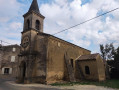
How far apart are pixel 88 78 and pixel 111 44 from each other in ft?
76.4

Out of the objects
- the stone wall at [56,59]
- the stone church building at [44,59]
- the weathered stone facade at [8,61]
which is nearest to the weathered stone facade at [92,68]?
the stone church building at [44,59]

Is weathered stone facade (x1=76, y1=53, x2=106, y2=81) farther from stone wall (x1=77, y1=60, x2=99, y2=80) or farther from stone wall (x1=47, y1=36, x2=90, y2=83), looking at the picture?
stone wall (x1=47, y1=36, x2=90, y2=83)

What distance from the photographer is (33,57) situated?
642 inches

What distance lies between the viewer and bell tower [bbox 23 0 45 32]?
57.5ft

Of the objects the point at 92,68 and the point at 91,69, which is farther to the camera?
the point at 91,69

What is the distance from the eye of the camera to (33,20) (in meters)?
17.6

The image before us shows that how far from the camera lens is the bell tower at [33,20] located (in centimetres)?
1753

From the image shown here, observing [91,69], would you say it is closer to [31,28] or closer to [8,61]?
[31,28]

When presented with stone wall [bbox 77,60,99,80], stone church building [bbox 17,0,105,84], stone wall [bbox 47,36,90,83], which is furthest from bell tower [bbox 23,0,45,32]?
stone wall [bbox 77,60,99,80]

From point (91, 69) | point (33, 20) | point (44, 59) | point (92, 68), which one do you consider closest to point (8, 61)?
point (33, 20)

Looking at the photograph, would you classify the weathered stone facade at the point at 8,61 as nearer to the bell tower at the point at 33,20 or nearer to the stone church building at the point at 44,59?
the stone church building at the point at 44,59

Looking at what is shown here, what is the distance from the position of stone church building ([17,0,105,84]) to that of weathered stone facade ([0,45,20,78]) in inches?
606

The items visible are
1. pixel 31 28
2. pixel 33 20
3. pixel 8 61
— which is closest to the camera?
pixel 31 28

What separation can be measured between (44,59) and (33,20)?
7126 mm
